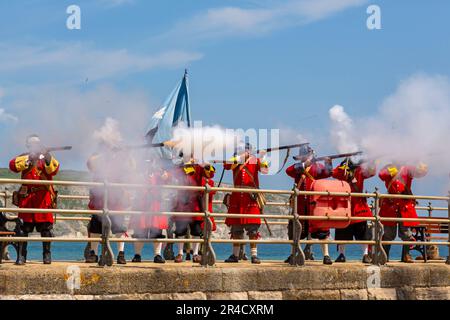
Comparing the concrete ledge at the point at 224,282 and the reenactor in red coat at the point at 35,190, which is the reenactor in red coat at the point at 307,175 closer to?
the concrete ledge at the point at 224,282

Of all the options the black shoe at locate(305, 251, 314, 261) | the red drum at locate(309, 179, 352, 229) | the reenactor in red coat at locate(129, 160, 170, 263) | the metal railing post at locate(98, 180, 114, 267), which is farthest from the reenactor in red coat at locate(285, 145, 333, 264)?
the metal railing post at locate(98, 180, 114, 267)

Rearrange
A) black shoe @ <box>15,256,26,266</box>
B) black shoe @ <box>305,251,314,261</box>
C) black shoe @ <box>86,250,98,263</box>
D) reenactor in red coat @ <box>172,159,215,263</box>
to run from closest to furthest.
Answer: black shoe @ <box>15,256,26,266</box>
black shoe @ <box>86,250,98,263</box>
reenactor in red coat @ <box>172,159,215,263</box>
black shoe @ <box>305,251,314,261</box>

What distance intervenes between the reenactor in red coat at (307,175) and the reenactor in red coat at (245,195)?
0.64 m

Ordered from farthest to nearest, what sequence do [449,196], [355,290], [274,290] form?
[449,196] < [355,290] < [274,290]

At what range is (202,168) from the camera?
13.4 meters

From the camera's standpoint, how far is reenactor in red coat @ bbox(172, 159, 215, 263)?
43.7 feet

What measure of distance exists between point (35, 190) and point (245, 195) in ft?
11.4

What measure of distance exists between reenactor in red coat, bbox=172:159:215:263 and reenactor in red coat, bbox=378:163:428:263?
323cm

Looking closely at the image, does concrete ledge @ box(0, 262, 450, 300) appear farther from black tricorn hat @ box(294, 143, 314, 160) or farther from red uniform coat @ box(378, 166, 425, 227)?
black tricorn hat @ box(294, 143, 314, 160)

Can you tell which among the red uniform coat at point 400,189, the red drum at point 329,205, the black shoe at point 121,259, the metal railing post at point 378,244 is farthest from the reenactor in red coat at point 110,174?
the red uniform coat at point 400,189
